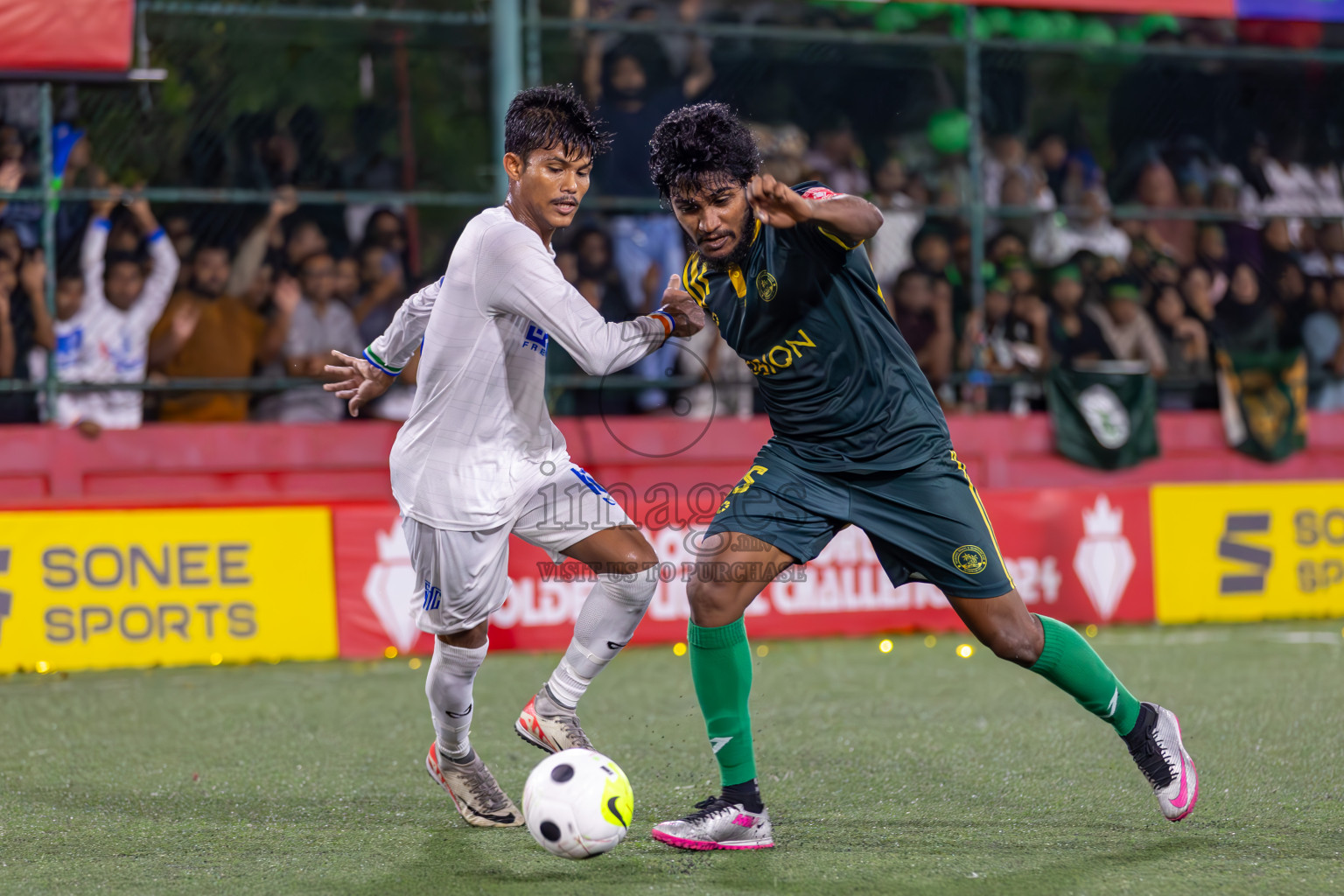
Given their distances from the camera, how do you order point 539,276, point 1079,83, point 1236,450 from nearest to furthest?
point 539,276 < point 1236,450 < point 1079,83

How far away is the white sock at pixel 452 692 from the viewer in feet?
13.7

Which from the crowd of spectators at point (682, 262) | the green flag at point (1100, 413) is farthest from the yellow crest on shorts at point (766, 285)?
the green flag at point (1100, 413)

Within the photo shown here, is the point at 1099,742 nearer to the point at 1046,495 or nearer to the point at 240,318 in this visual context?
the point at 1046,495

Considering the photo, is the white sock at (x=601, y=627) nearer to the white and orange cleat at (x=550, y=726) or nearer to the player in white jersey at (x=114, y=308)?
the white and orange cleat at (x=550, y=726)

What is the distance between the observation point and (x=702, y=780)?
4.72 meters

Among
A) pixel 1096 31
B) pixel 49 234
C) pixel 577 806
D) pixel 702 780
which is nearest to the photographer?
pixel 577 806

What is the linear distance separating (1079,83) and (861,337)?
8.47 meters

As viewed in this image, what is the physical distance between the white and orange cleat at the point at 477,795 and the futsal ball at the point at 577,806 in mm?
564

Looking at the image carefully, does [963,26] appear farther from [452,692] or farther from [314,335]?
[452,692]

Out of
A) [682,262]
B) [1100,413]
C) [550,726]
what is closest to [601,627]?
[550,726]

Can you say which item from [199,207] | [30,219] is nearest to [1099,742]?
[199,207]

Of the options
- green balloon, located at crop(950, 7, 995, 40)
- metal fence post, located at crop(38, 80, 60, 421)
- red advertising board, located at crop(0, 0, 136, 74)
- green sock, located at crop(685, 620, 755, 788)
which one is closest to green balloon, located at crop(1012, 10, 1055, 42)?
green balloon, located at crop(950, 7, 995, 40)

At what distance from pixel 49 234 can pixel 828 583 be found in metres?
5.19

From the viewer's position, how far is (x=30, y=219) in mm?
8297
